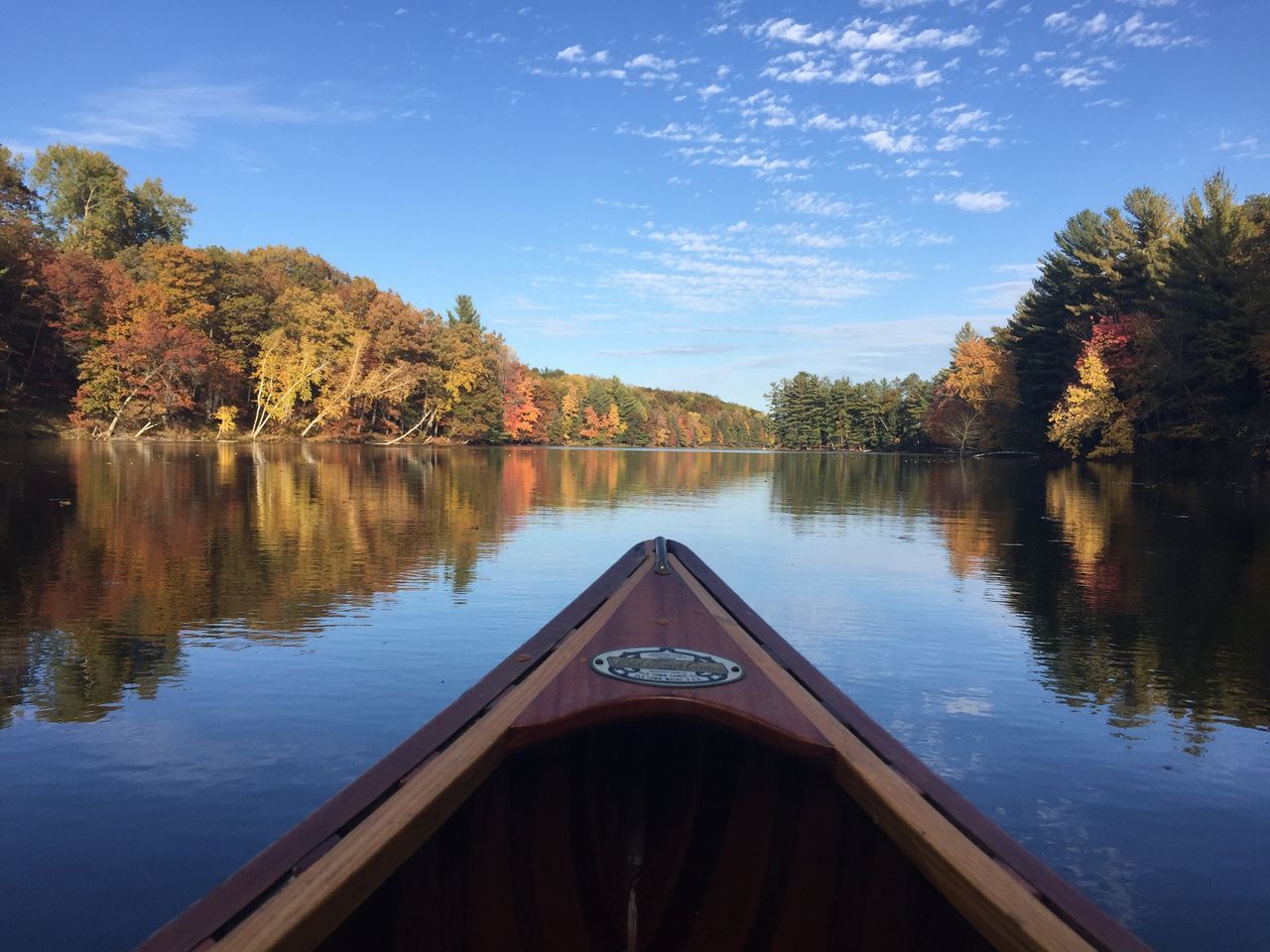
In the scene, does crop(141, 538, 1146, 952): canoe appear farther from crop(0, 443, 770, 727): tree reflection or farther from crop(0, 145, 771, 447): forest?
crop(0, 145, 771, 447): forest

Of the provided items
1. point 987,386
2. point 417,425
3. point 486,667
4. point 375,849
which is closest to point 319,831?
point 375,849

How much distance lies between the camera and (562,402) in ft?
281

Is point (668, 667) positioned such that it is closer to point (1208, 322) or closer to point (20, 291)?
point (1208, 322)

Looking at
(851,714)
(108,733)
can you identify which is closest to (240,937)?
(851,714)

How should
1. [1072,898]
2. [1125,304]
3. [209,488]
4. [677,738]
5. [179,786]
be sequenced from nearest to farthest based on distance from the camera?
[1072,898] → [677,738] → [179,786] → [209,488] → [1125,304]

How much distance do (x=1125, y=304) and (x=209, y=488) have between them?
40.9 m

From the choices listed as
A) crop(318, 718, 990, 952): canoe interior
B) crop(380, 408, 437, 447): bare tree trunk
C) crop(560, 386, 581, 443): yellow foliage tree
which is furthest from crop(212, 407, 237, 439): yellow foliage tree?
crop(318, 718, 990, 952): canoe interior

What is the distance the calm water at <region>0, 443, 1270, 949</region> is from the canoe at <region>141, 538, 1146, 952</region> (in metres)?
1.36

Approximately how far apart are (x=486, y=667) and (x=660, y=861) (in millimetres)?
3331

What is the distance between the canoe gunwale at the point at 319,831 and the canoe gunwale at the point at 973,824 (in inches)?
34.2

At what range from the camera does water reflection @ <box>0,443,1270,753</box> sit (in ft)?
17.1

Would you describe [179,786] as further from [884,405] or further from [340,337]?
[884,405]

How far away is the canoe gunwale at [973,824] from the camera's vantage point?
1.32 metres

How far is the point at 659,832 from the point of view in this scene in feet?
6.87
